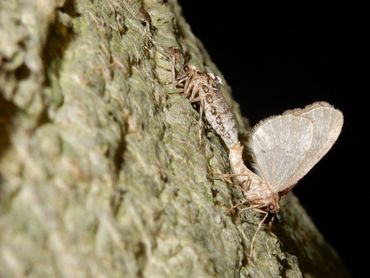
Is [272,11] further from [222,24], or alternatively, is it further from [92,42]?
[92,42]

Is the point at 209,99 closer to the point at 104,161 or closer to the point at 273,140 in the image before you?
the point at 273,140

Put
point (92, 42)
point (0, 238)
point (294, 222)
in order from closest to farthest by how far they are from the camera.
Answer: point (0, 238) < point (92, 42) < point (294, 222)

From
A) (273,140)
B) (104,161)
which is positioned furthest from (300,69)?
(104,161)

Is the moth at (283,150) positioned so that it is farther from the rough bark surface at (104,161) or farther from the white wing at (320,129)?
the rough bark surface at (104,161)

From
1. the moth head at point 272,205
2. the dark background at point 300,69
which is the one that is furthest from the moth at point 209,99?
the dark background at point 300,69

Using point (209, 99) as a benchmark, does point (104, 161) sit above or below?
above

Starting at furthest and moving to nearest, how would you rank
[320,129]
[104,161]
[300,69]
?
[300,69] < [320,129] < [104,161]

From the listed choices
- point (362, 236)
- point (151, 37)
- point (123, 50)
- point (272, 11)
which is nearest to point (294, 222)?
point (151, 37)

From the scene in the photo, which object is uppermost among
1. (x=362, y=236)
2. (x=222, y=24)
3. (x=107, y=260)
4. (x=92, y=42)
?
(x=92, y=42)
